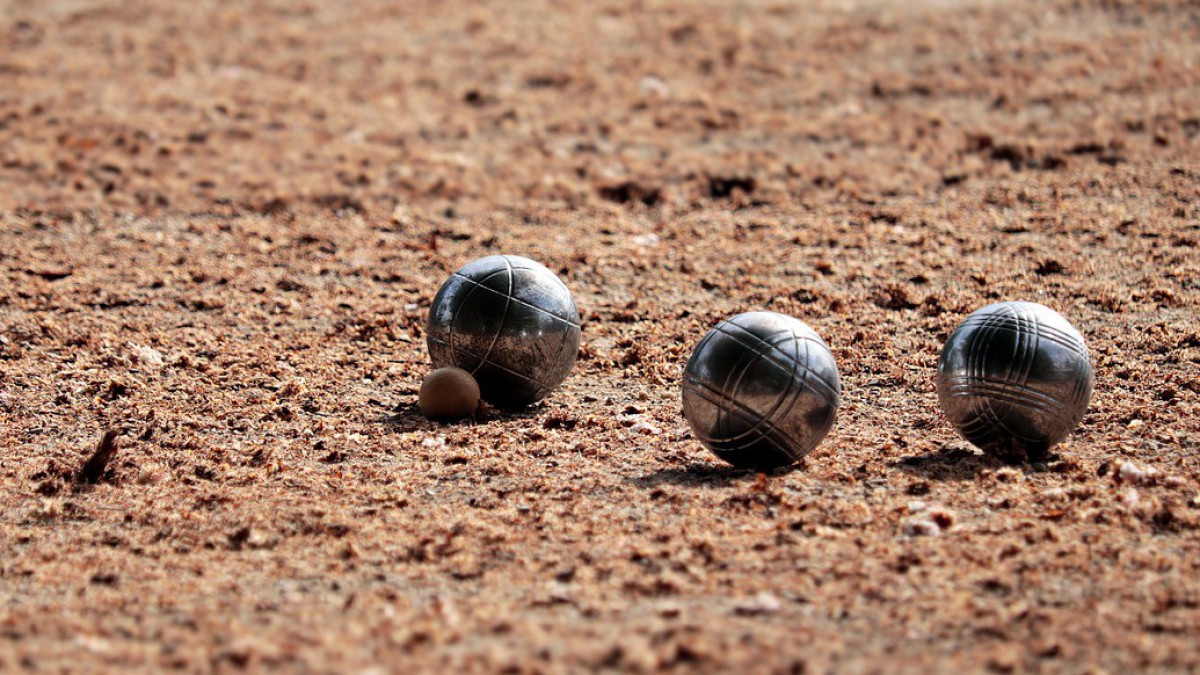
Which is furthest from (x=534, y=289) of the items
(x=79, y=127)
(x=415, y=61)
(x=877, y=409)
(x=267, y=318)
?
(x=415, y=61)

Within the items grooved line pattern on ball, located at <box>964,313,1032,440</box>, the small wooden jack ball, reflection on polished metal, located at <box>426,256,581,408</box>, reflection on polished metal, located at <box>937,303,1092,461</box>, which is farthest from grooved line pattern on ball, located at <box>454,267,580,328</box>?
grooved line pattern on ball, located at <box>964,313,1032,440</box>

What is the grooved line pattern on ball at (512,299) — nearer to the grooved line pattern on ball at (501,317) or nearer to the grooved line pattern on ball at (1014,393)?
the grooved line pattern on ball at (501,317)

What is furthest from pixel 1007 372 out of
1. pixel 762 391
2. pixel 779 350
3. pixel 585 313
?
pixel 585 313

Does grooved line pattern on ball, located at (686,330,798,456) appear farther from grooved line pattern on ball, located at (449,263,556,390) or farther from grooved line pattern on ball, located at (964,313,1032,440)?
grooved line pattern on ball, located at (449,263,556,390)

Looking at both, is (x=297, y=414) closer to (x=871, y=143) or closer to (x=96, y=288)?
(x=96, y=288)

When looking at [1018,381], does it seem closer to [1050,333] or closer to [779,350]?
[1050,333]
